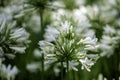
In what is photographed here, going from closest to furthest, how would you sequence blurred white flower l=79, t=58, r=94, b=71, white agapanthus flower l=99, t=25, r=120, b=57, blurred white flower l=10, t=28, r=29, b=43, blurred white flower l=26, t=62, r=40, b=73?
blurred white flower l=79, t=58, r=94, b=71, blurred white flower l=10, t=28, r=29, b=43, white agapanthus flower l=99, t=25, r=120, b=57, blurred white flower l=26, t=62, r=40, b=73

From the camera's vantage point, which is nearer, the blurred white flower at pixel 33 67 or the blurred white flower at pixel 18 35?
the blurred white flower at pixel 18 35

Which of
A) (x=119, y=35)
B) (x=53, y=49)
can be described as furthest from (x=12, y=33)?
(x=119, y=35)

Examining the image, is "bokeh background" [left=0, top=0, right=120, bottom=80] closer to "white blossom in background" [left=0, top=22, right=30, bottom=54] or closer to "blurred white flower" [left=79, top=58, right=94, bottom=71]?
"white blossom in background" [left=0, top=22, right=30, bottom=54]

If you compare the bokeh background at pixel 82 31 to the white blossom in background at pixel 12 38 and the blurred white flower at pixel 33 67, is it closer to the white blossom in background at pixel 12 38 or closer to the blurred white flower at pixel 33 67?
the blurred white flower at pixel 33 67

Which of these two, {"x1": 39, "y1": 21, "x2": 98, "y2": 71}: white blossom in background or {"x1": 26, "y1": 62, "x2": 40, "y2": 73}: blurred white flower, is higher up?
{"x1": 39, "y1": 21, "x2": 98, "y2": 71}: white blossom in background

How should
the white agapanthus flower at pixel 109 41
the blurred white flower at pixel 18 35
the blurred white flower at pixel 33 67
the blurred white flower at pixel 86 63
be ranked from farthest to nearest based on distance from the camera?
the blurred white flower at pixel 33 67 < the white agapanthus flower at pixel 109 41 < the blurred white flower at pixel 18 35 < the blurred white flower at pixel 86 63

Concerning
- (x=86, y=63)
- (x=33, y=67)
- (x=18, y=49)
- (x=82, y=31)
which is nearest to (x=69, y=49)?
(x=86, y=63)

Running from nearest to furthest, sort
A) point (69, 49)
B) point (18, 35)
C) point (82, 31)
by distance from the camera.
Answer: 1. point (69, 49)
2. point (18, 35)
3. point (82, 31)

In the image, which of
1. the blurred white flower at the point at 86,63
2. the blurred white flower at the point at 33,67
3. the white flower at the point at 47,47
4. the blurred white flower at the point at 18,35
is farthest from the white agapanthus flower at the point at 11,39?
the blurred white flower at the point at 33,67

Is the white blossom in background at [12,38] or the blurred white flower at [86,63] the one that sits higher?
the white blossom in background at [12,38]

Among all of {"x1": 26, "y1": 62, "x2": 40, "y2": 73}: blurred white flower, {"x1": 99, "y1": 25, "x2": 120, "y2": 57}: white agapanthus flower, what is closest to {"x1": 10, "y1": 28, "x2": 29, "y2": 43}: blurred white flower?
{"x1": 99, "y1": 25, "x2": 120, "y2": 57}: white agapanthus flower

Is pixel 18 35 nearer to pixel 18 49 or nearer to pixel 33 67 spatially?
pixel 18 49
